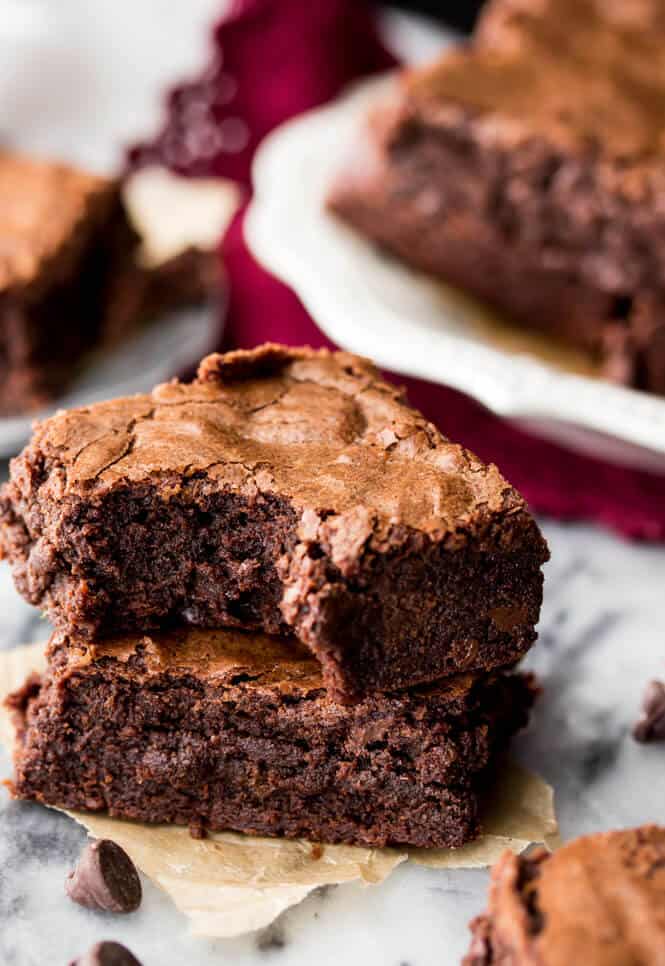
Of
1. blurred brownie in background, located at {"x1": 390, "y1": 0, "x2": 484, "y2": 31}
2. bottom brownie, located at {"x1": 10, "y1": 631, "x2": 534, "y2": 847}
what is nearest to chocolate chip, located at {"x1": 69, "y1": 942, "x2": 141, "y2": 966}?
bottom brownie, located at {"x1": 10, "y1": 631, "x2": 534, "y2": 847}

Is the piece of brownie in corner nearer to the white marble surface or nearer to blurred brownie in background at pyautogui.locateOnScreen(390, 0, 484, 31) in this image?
the white marble surface

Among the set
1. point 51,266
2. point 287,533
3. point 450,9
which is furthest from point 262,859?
point 450,9

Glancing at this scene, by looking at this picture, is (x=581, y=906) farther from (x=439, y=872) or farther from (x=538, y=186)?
(x=538, y=186)

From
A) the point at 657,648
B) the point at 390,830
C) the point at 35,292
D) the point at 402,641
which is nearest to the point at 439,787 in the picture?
the point at 390,830

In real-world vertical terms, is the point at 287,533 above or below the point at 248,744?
above

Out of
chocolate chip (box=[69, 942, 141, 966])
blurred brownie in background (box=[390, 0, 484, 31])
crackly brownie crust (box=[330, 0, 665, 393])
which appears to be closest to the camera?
chocolate chip (box=[69, 942, 141, 966])

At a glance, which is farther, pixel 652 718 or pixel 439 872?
pixel 652 718

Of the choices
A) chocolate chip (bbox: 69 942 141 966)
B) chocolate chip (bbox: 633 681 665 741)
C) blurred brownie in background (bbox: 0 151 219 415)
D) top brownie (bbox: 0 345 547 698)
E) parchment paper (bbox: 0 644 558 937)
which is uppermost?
top brownie (bbox: 0 345 547 698)

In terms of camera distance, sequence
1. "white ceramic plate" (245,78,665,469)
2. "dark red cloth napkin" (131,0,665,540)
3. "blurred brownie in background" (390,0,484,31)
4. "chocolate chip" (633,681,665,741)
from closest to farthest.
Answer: "chocolate chip" (633,681,665,741), "white ceramic plate" (245,78,665,469), "dark red cloth napkin" (131,0,665,540), "blurred brownie in background" (390,0,484,31)
